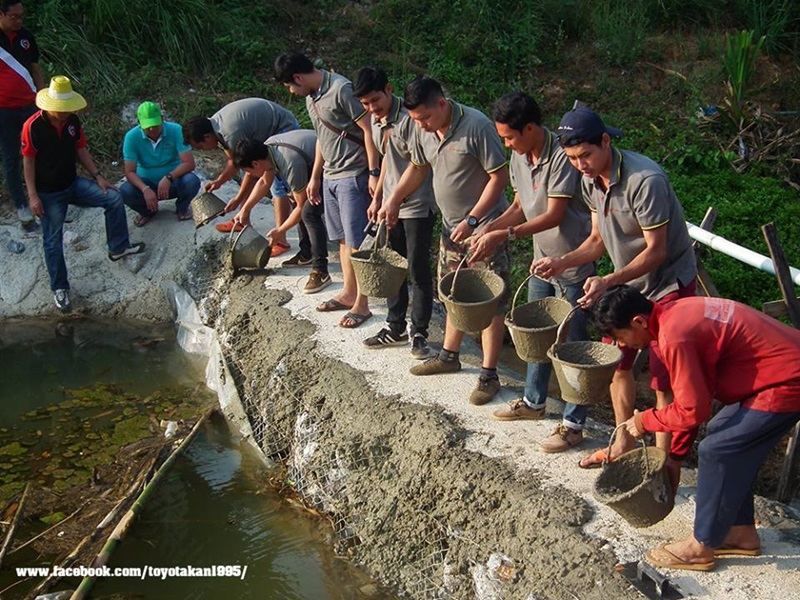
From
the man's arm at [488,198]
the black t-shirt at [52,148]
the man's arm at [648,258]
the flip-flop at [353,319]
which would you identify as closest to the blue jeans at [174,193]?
the black t-shirt at [52,148]

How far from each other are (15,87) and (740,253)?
19.7 feet

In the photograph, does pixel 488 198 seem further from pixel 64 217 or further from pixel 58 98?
pixel 64 217

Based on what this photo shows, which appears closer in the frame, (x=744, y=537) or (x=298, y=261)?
(x=744, y=537)

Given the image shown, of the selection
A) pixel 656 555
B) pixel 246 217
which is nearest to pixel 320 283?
pixel 246 217

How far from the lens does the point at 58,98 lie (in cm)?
718

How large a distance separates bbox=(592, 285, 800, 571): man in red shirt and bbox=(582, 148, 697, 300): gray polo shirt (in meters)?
0.54

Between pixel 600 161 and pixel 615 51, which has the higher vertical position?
pixel 600 161

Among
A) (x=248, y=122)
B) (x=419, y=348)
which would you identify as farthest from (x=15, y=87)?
(x=419, y=348)

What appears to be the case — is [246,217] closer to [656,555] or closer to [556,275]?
[556,275]

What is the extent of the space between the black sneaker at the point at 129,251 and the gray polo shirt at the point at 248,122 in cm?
144

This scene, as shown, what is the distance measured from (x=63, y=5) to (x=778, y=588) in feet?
32.7

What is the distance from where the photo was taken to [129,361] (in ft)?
23.8

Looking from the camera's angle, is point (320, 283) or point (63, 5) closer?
point (320, 283)

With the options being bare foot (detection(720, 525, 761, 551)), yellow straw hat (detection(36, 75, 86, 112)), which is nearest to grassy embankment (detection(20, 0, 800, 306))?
yellow straw hat (detection(36, 75, 86, 112))
